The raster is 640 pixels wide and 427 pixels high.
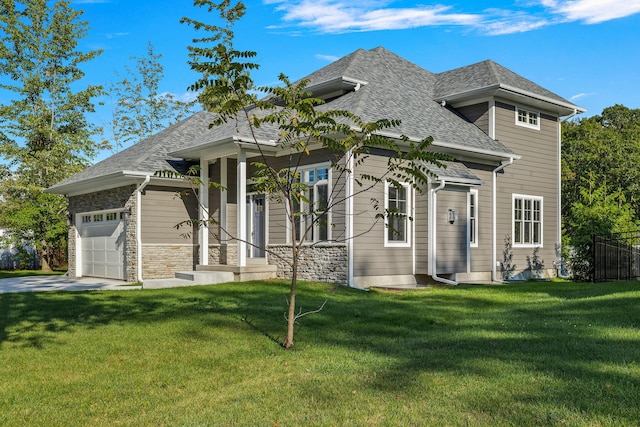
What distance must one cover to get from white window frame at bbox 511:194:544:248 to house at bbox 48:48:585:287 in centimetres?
4

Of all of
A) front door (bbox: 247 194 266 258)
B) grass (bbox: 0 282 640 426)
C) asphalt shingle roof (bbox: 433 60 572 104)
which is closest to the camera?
grass (bbox: 0 282 640 426)

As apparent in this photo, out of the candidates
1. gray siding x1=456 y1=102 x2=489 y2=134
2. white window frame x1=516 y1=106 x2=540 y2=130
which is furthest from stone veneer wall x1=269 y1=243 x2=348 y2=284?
white window frame x1=516 y1=106 x2=540 y2=130

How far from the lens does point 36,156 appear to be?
A: 26906 mm

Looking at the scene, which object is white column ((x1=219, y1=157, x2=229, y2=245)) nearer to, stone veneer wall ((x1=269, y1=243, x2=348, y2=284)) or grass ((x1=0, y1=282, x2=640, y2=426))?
stone veneer wall ((x1=269, y1=243, x2=348, y2=284))

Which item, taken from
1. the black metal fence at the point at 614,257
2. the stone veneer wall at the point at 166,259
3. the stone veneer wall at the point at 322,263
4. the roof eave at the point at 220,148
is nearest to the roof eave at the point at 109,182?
the roof eave at the point at 220,148

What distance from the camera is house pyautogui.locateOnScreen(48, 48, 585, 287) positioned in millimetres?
14328

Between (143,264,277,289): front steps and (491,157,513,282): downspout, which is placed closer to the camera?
(143,264,277,289): front steps

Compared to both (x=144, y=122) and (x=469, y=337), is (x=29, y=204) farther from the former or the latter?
(x=469, y=337)

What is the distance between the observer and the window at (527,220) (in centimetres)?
1811

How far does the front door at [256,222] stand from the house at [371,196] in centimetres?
4

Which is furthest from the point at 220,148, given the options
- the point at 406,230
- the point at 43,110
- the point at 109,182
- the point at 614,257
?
the point at 43,110

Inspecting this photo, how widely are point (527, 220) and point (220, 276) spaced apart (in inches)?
395

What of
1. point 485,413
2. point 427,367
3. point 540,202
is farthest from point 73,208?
point 485,413

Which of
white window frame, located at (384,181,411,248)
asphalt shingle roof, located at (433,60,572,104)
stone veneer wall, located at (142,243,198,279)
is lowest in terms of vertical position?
stone veneer wall, located at (142,243,198,279)
